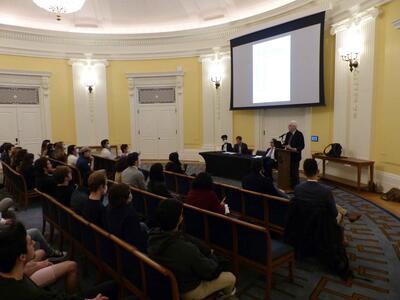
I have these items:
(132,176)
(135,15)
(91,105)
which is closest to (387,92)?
(132,176)

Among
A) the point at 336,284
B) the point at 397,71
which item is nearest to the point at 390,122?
the point at 397,71

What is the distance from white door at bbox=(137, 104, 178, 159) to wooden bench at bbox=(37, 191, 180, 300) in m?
7.66

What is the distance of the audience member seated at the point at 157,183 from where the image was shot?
141 inches

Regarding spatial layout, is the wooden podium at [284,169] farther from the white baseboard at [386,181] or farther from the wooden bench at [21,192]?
the wooden bench at [21,192]

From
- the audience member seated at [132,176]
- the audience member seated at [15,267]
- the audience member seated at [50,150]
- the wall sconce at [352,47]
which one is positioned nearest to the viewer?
the audience member seated at [15,267]

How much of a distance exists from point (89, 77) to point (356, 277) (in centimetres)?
961

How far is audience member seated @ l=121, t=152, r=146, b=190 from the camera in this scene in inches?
163

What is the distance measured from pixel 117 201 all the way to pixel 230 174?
506 centimetres

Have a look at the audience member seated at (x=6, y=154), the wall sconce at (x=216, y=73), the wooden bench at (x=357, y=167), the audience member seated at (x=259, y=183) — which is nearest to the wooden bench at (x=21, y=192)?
the audience member seated at (x=6, y=154)

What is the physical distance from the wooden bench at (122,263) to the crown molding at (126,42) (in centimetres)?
731

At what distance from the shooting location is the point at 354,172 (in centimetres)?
641

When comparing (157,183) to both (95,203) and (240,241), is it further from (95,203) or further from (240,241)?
(240,241)

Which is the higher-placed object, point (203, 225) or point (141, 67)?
point (141, 67)

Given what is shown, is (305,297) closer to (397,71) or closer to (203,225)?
→ (203,225)
